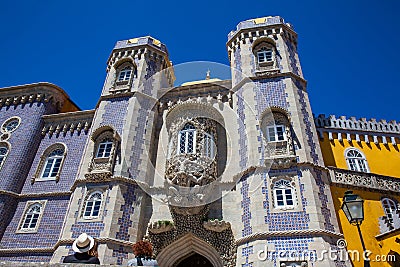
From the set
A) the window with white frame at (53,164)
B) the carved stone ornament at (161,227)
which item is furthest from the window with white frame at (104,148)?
the carved stone ornament at (161,227)

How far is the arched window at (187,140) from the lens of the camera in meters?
17.1

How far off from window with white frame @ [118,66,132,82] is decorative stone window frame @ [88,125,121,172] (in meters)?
4.24

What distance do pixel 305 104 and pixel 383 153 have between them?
19.3 ft

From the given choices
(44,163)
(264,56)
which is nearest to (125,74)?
(44,163)

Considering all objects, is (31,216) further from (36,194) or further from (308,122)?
(308,122)

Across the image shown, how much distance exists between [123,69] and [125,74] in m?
0.58

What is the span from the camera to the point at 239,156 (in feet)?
54.7

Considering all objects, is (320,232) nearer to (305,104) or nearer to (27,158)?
(305,104)

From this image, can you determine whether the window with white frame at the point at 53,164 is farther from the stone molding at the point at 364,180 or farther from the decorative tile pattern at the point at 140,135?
the stone molding at the point at 364,180

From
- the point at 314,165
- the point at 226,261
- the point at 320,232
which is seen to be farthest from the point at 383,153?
the point at 226,261

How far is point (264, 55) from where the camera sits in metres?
20.1

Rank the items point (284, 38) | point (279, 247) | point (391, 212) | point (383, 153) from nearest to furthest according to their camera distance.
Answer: point (279, 247) → point (391, 212) → point (383, 153) → point (284, 38)

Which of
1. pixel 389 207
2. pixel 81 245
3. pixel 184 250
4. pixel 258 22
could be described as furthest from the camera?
pixel 258 22

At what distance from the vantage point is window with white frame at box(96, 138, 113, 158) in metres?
18.0
